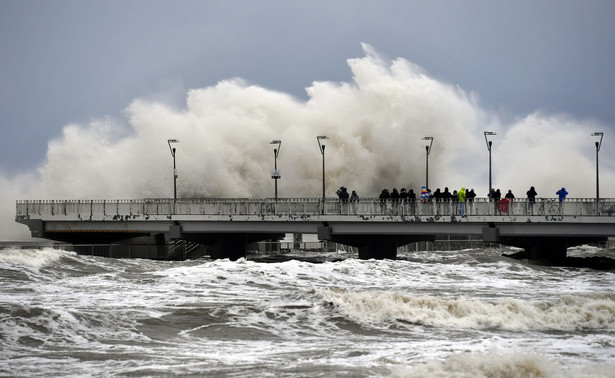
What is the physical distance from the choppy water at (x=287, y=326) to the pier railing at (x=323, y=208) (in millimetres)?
5419

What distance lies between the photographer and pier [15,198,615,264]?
53.4 metres

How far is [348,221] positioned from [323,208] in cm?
180

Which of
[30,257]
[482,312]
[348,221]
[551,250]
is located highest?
[348,221]

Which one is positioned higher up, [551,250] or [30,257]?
[551,250]

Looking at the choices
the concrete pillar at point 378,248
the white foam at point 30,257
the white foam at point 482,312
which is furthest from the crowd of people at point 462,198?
the white foam at point 482,312

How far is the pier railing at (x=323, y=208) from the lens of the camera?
53.1 m

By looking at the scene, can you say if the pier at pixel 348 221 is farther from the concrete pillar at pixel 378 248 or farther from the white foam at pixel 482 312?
the white foam at pixel 482 312

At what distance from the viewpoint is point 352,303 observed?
3366 centimetres

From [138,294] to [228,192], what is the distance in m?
→ 87.1

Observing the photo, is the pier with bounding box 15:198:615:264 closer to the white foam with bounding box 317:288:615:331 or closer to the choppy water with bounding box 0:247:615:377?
the choppy water with bounding box 0:247:615:377

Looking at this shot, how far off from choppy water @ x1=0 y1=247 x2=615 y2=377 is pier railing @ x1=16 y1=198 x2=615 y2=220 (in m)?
5.42

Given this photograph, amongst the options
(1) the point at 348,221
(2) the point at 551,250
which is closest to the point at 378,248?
(1) the point at 348,221

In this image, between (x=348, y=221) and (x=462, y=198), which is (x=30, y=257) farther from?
(x=462, y=198)

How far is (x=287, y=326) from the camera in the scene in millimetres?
29750
